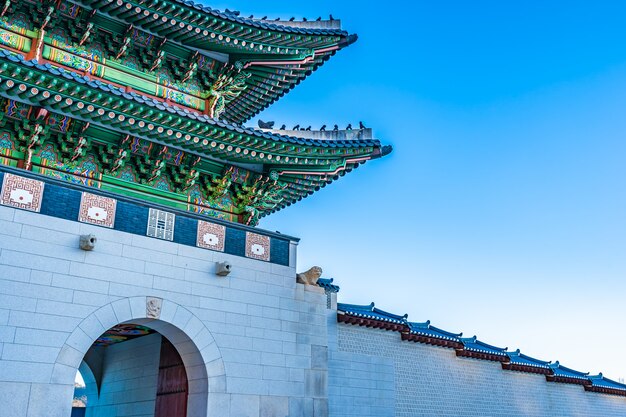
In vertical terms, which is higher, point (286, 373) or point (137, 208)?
point (137, 208)

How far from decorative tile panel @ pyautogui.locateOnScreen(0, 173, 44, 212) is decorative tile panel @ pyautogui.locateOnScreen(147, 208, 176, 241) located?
1987 mm

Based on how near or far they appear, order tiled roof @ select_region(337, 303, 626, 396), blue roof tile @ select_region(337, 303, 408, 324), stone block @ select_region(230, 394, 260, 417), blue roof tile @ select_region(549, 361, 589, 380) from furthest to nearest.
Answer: blue roof tile @ select_region(549, 361, 589, 380)
tiled roof @ select_region(337, 303, 626, 396)
blue roof tile @ select_region(337, 303, 408, 324)
stone block @ select_region(230, 394, 260, 417)

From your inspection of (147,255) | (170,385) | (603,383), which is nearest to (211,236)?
(147,255)

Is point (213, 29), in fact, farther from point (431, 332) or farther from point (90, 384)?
point (431, 332)

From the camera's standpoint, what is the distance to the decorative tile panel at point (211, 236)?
12104 mm

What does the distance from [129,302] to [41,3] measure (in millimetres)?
6251

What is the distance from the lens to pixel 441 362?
1778 cm

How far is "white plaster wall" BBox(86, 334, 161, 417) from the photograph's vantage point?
1285 centimetres

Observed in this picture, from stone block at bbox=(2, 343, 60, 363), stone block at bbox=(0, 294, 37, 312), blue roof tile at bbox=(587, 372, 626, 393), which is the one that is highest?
blue roof tile at bbox=(587, 372, 626, 393)

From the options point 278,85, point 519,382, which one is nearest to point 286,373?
point 278,85

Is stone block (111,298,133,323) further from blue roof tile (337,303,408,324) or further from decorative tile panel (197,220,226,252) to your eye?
blue roof tile (337,303,408,324)

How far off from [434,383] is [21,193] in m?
12.1

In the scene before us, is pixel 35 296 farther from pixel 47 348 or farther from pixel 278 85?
pixel 278 85

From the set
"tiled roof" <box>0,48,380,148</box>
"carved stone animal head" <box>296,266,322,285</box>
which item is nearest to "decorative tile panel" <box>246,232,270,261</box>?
"carved stone animal head" <box>296,266,322,285</box>
